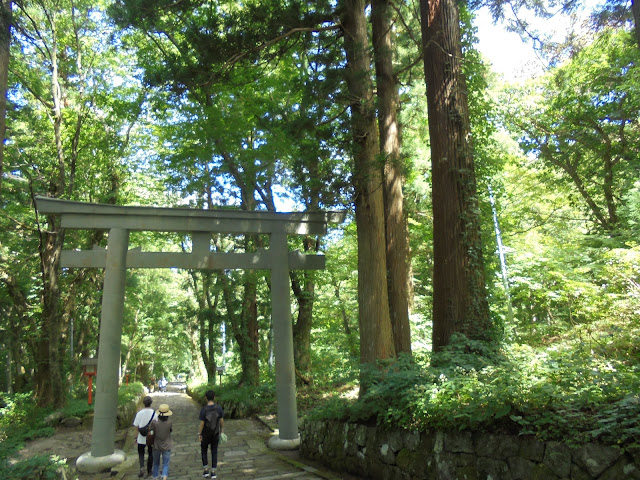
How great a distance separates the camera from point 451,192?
7094 millimetres

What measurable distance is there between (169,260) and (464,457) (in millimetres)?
7679

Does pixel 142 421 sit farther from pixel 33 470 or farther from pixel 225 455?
pixel 33 470

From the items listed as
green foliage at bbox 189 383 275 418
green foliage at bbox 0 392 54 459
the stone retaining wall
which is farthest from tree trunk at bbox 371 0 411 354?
green foliage at bbox 0 392 54 459

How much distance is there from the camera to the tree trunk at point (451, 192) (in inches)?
263

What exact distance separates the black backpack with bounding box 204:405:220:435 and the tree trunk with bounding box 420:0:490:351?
3800mm

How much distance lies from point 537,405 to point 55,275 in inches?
574

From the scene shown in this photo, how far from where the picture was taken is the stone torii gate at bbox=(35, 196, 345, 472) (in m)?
9.47

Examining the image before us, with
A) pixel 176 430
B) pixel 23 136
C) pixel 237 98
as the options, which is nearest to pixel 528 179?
pixel 237 98

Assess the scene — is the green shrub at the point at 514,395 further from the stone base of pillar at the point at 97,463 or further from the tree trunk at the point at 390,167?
the stone base of pillar at the point at 97,463

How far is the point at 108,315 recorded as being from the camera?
9.83 meters

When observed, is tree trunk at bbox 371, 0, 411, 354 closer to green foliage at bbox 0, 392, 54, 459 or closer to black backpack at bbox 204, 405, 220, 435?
black backpack at bbox 204, 405, 220, 435

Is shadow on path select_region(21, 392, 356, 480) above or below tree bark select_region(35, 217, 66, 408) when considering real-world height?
below

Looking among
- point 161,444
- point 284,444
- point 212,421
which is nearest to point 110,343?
point 161,444

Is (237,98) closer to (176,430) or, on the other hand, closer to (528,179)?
(176,430)
